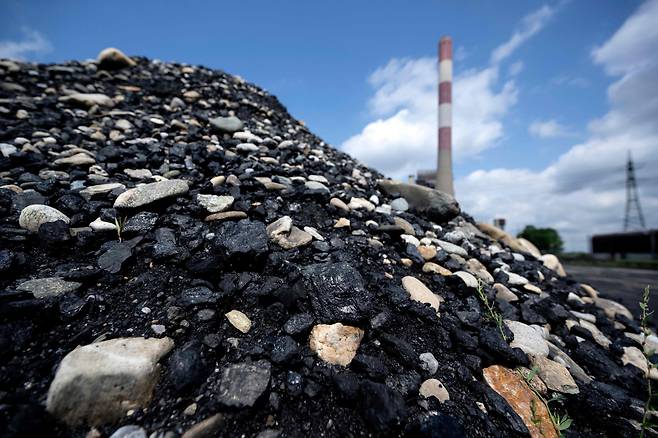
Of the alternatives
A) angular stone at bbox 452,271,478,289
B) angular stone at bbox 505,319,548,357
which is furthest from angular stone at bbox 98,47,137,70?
angular stone at bbox 505,319,548,357

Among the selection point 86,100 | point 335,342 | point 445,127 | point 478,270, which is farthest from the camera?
point 445,127

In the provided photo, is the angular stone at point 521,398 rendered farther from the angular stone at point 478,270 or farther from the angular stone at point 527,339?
the angular stone at point 478,270

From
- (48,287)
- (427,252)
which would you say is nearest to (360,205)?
(427,252)

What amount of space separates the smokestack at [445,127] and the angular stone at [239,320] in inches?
582

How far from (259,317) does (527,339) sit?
1857 millimetres

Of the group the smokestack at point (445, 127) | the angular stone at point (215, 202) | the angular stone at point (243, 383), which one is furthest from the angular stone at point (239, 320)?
the smokestack at point (445, 127)

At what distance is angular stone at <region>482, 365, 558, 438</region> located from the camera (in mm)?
1357

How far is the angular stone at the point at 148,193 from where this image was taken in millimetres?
2125

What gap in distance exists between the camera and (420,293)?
1965mm

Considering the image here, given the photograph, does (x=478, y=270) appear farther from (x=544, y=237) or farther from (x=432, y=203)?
(x=544, y=237)

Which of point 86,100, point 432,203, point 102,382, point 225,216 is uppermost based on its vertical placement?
point 86,100

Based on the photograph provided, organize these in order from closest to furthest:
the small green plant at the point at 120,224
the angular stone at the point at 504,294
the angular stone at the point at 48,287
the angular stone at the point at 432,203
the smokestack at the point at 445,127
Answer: the angular stone at the point at 48,287 < the small green plant at the point at 120,224 < the angular stone at the point at 504,294 < the angular stone at the point at 432,203 < the smokestack at the point at 445,127

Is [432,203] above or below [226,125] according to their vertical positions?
below

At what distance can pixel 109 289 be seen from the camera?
5.11 feet
